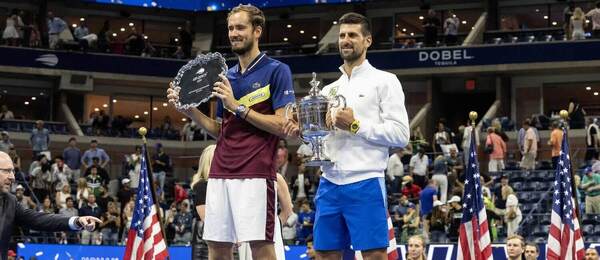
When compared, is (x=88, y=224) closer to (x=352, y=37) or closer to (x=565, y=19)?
(x=352, y=37)

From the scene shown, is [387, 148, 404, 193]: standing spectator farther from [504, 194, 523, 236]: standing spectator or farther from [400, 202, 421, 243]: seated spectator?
[504, 194, 523, 236]: standing spectator

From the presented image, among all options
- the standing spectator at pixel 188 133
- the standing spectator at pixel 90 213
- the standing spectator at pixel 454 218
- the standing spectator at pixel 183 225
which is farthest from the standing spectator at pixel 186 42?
the standing spectator at pixel 454 218

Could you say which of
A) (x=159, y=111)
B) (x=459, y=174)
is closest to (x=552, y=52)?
(x=459, y=174)

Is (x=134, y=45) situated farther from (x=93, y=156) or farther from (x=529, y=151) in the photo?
(x=529, y=151)

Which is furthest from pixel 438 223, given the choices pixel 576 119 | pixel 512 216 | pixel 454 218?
pixel 576 119

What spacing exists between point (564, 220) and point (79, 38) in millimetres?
27342

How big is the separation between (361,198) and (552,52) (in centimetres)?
2892

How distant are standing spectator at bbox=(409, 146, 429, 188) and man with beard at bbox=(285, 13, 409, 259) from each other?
1815cm

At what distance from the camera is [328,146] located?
7.43 m

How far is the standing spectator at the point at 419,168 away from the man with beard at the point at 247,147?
18.3 m

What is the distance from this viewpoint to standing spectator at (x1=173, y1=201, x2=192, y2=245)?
71.8 ft

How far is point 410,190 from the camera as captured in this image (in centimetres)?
2381

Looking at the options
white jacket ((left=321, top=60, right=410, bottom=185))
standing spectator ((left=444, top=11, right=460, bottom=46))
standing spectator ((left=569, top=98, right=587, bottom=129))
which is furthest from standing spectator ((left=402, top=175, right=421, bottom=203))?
white jacket ((left=321, top=60, right=410, bottom=185))

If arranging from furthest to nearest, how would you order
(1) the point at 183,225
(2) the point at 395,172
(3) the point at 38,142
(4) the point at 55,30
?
(4) the point at 55,30
(3) the point at 38,142
(2) the point at 395,172
(1) the point at 183,225
